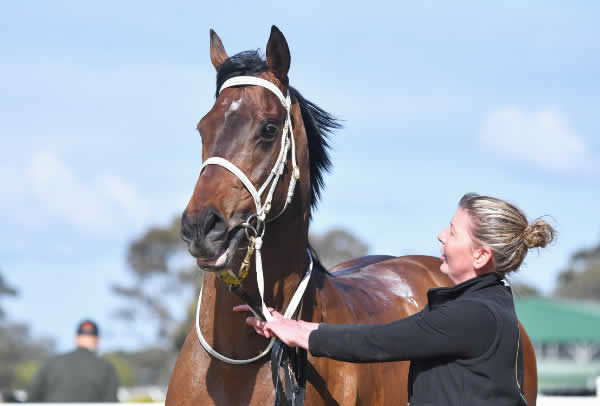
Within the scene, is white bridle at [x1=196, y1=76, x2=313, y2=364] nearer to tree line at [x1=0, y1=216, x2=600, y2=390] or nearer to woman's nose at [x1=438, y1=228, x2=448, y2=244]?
woman's nose at [x1=438, y1=228, x2=448, y2=244]

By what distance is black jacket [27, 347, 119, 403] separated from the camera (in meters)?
8.10

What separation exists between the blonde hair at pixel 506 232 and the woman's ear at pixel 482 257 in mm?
16

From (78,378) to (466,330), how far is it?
591 centimetres

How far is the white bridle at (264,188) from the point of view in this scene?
3.70 m

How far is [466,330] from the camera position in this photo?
2.95 m

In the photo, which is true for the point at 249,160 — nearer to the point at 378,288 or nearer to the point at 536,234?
the point at 536,234

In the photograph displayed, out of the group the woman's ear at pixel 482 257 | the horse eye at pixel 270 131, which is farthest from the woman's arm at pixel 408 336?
the horse eye at pixel 270 131

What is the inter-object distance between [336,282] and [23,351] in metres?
47.2

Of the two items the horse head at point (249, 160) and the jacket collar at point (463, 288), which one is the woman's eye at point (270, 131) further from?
the jacket collar at point (463, 288)

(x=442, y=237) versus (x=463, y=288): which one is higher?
(x=442, y=237)

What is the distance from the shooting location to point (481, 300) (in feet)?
9.99

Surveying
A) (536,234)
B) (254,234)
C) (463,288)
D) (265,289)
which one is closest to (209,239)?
(254,234)

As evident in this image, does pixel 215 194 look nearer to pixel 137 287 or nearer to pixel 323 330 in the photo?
pixel 323 330

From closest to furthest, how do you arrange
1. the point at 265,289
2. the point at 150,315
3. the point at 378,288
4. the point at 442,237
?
1. the point at 442,237
2. the point at 265,289
3. the point at 378,288
4. the point at 150,315
